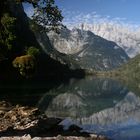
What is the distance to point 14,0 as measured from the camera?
30406 millimetres

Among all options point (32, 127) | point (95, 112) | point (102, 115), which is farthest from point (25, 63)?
point (95, 112)

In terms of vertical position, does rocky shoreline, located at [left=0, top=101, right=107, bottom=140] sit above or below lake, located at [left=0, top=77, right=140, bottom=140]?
above

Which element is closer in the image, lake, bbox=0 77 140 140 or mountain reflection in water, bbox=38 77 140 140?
mountain reflection in water, bbox=38 77 140 140

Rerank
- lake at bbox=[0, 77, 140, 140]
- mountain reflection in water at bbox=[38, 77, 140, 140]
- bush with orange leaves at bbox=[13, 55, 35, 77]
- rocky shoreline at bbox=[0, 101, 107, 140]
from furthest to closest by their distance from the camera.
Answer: lake at bbox=[0, 77, 140, 140], mountain reflection in water at bbox=[38, 77, 140, 140], bush with orange leaves at bbox=[13, 55, 35, 77], rocky shoreline at bbox=[0, 101, 107, 140]

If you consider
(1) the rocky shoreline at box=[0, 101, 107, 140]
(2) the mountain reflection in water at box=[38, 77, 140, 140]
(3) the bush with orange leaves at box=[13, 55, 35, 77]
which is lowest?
(2) the mountain reflection in water at box=[38, 77, 140, 140]

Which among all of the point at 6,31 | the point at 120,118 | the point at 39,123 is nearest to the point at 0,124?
the point at 39,123

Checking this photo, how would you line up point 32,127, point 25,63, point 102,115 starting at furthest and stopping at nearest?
point 102,115 → point 25,63 → point 32,127

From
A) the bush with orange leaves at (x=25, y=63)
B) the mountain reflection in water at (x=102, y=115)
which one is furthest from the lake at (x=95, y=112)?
the bush with orange leaves at (x=25, y=63)

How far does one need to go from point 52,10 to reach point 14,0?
3.28 m

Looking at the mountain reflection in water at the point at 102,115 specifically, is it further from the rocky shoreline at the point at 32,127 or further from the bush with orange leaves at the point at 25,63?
the bush with orange leaves at the point at 25,63

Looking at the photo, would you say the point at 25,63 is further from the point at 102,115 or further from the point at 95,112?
the point at 95,112

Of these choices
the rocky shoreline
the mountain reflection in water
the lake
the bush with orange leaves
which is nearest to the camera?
the rocky shoreline

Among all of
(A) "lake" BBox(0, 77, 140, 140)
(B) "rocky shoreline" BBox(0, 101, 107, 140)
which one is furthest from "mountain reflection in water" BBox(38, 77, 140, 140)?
(B) "rocky shoreline" BBox(0, 101, 107, 140)

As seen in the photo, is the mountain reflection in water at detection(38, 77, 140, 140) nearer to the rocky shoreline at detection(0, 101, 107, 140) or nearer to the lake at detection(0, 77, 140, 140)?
the lake at detection(0, 77, 140, 140)
